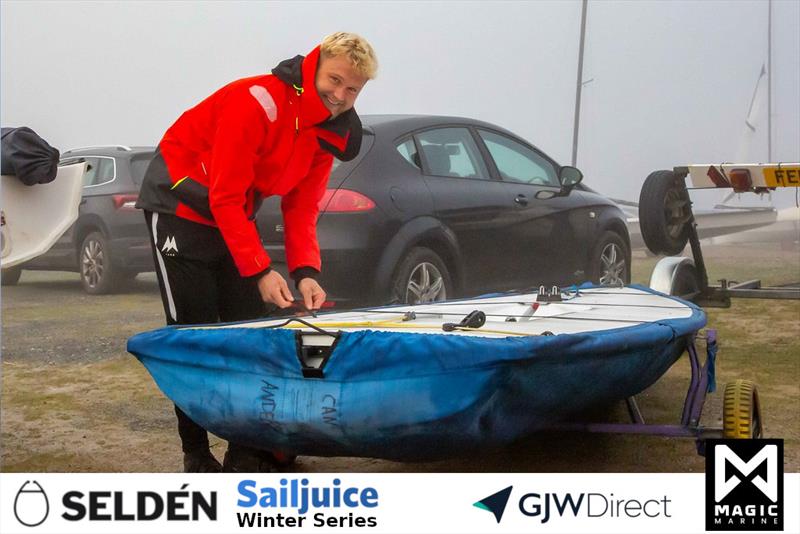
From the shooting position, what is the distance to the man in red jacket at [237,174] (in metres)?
2.80

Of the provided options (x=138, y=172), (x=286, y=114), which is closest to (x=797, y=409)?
(x=286, y=114)

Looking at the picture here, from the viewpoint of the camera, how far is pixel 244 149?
279 cm

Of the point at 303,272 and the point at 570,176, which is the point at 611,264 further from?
the point at 303,272

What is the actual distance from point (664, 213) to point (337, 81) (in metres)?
2.48

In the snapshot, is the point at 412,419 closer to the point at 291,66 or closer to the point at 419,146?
the point at 291,66

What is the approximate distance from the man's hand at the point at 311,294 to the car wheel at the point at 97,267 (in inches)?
160

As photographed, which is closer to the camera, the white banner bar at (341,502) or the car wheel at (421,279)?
the white banner bar at (341,502)

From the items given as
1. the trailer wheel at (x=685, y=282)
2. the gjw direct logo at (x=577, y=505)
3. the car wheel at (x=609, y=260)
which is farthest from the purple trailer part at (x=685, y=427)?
the car wheel at (x=609, y=260)

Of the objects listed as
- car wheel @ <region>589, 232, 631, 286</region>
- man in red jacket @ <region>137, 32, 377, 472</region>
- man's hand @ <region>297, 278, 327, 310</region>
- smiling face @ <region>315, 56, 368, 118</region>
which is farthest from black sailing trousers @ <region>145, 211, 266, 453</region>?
car wheel @ <region>589, 232, 631, 286</region>

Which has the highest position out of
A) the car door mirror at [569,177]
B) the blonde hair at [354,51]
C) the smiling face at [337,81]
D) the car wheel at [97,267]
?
the blonde hair at [354,51]

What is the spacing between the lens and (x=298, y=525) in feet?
8.81

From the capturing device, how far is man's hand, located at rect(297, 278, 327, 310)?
10.3ft

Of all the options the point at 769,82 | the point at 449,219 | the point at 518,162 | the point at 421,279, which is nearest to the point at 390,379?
the point at 421,279

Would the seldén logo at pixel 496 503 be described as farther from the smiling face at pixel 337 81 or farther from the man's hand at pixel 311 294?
the smiling face at pixel 337 81
